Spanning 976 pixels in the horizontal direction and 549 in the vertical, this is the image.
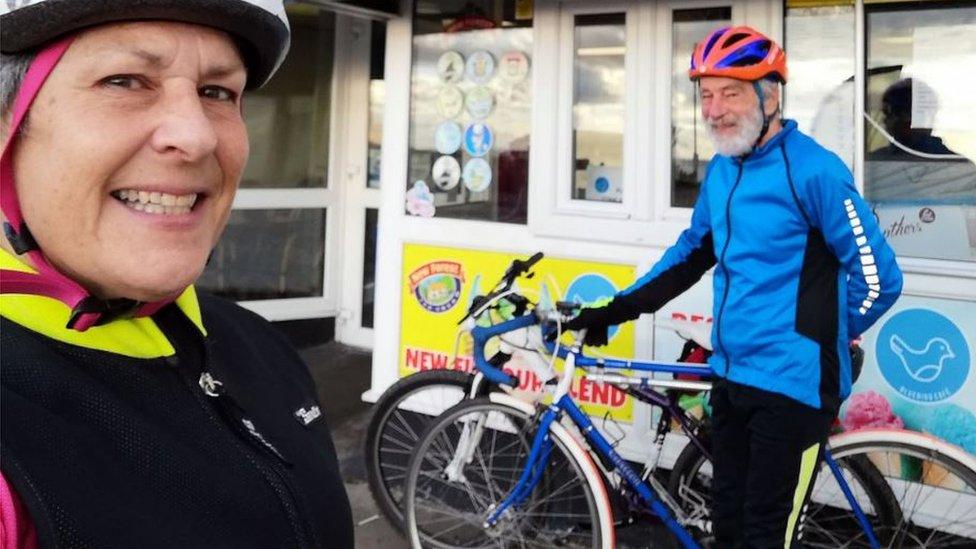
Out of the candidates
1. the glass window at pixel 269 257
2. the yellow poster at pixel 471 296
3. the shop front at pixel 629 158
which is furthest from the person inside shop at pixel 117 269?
the glass window at pixel 269 257

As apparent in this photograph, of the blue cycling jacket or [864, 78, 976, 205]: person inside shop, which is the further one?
[864, 78, 976, 205]: person inside shop

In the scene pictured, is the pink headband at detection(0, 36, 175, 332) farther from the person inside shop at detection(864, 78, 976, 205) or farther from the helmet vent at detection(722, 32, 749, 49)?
the person inside shop at detection(864, 78, 976, 205)

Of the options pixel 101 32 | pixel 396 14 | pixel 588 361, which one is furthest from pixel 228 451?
pixel 396 14

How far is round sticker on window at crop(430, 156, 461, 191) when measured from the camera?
497 centimetres

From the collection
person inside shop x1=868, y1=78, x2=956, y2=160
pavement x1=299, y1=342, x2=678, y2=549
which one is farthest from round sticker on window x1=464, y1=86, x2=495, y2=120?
person inside shop x1=868, y1=78, x2=956, y2=160

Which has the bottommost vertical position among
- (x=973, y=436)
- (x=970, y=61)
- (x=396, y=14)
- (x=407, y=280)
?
(x=973, y=436)

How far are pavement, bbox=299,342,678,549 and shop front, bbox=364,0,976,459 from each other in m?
0.41

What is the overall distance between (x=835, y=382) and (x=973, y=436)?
4.40 ft

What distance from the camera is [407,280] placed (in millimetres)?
4988

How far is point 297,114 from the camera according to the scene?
22.5 ft

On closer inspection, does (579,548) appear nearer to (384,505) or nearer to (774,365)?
(384,505)

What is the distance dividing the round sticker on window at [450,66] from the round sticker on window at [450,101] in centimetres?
6

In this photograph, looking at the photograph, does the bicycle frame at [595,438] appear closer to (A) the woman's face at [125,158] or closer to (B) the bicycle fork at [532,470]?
(B) the bicycle fork at [532,470]

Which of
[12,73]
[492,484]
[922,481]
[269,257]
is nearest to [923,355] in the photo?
[922,481]
